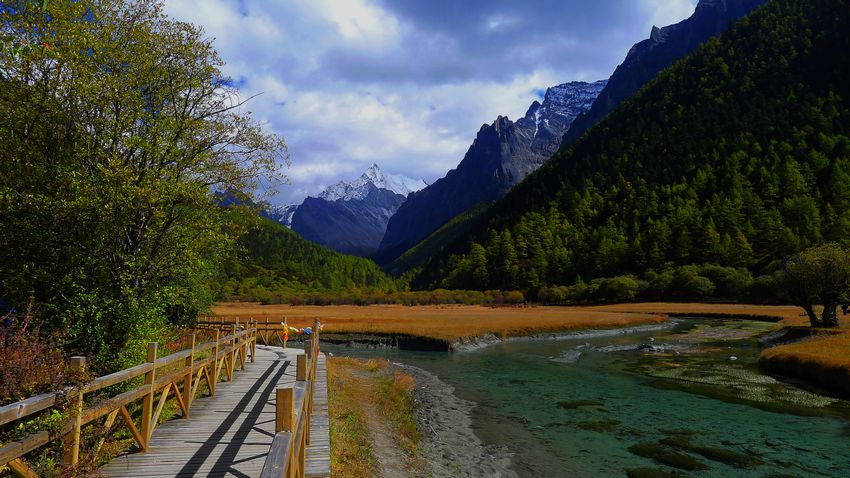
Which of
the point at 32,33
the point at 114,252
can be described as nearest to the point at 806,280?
the point at 114,252

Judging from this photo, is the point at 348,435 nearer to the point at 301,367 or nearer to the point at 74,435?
the point at 301,367

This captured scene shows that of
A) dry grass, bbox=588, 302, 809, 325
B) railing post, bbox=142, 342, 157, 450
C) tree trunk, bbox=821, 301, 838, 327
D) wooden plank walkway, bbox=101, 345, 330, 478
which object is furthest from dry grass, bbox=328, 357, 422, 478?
dry grass, bbox=588, 302, 809, 325

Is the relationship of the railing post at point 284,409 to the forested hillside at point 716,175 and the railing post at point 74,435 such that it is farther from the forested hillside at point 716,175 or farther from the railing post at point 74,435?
the forested hillside at point 716,175

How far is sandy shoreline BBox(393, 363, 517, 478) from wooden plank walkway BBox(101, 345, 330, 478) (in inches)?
177

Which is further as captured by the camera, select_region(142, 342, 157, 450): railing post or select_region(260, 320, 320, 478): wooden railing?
select_region(142, 342, 157, 450): railing post

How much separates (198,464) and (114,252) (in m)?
6.93

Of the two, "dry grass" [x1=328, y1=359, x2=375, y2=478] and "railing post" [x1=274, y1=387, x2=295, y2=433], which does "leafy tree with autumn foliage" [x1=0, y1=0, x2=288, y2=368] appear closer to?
"dry grass" [x1=328, y1=359, x2=375, y2=478]

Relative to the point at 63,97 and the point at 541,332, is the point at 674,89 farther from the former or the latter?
the point at 63,97

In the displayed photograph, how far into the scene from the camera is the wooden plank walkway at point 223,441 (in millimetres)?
8641

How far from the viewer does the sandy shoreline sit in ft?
48.0

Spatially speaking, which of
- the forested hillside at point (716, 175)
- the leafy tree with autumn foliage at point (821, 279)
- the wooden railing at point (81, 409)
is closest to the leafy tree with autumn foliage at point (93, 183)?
the wooden railing at point (81, 409)

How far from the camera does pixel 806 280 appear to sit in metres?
38.4

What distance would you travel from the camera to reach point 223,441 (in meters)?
10.5

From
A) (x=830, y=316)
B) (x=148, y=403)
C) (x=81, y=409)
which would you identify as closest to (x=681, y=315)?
(x=830, y=316)
